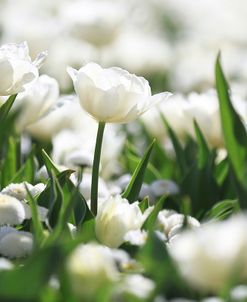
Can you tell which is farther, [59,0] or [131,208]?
[59,0]

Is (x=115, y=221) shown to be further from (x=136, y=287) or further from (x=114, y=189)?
(x=114, y=189)

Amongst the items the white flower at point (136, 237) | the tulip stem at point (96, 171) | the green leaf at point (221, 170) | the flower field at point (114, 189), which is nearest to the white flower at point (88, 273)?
the flower field at point (114, 189)

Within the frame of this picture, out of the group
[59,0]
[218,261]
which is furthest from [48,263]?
[59,0]

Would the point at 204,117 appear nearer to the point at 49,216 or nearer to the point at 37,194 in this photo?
the point at 37,194

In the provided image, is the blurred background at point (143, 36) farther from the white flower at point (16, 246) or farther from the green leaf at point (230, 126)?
the white flower at point (16, 246)

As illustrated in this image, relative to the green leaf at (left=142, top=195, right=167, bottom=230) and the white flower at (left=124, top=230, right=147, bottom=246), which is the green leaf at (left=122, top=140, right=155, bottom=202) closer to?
the green leaf at (left=142, top=195, right=167, bottom=230)

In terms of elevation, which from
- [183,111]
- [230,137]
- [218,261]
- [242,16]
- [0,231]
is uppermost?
[218,261]
